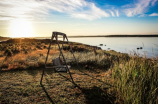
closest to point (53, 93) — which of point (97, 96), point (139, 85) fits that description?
point (97, 96)

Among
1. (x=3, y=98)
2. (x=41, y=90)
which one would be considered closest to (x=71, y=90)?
(x=41, y=90)

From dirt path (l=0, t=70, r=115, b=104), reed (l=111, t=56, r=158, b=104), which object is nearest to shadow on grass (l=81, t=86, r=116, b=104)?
dirt path (l=0, t=70, r=115, b=104)

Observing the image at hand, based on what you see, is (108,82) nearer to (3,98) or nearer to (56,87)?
(56,87)

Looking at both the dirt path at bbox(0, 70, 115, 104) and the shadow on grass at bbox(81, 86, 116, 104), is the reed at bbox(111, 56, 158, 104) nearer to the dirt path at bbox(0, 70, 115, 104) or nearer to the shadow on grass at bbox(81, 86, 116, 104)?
the shadow on grass at bbox(81, 86, 116, 104)

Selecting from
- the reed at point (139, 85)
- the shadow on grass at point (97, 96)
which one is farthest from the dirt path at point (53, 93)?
the reed at point (139, 85)

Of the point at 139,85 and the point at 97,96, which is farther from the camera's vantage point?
the point at 97,96

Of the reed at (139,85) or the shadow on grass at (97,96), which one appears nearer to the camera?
the reed at (139,85)

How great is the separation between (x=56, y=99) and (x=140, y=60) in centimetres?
335

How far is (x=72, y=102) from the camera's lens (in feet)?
10.8

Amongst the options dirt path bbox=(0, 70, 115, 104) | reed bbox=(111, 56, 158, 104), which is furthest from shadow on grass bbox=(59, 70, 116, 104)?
reed bbox=(111, 56, 158, 104)

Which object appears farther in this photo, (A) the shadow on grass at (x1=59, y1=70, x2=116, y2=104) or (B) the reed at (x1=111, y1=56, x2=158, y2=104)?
(A) the shadow on grass at (x1=59, y1=70, x2=116, y2=104)

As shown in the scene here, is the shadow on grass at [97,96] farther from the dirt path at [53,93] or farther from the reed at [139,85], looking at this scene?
the reed at [139,85]

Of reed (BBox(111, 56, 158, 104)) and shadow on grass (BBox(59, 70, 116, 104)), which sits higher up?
reed (BBox(111, 56, 158, 104))

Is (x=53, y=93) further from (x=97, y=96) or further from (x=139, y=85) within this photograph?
(x=139, y=85)
